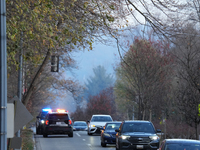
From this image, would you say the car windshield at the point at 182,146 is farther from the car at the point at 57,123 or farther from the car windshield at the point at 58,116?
the car windshield at the point at 58,116

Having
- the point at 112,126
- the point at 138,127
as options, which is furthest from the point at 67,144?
the point at 138,127

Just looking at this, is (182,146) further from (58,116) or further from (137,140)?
(58,116)

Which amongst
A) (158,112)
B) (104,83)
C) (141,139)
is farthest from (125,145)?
(104,83)

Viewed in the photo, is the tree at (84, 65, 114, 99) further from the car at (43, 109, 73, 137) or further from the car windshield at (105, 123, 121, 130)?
the car windshield at (105, 123, 121, 130)

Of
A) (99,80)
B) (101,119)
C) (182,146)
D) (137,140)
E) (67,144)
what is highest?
(99,80)

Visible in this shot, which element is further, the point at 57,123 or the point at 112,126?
the point at 57,123

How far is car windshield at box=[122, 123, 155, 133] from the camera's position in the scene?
2000cm

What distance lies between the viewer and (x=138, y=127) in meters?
20.2

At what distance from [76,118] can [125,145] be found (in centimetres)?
7448

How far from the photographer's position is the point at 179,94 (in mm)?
28734

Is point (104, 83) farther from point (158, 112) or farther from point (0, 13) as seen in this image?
point (0, 13)

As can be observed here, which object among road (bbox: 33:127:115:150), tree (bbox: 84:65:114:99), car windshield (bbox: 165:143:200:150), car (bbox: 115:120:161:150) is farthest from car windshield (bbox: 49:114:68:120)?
tree (bbox: 84:65:114:99)

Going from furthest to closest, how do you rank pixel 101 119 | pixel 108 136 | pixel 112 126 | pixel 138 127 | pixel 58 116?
pixel 101 119 < pixel 58 116 < pixel 112 126 < pixel 108 136 < pixel 138 127

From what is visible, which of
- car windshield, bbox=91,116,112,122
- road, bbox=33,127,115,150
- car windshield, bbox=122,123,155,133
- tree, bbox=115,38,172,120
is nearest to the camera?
car windshield, bbox=122,123,155,133
